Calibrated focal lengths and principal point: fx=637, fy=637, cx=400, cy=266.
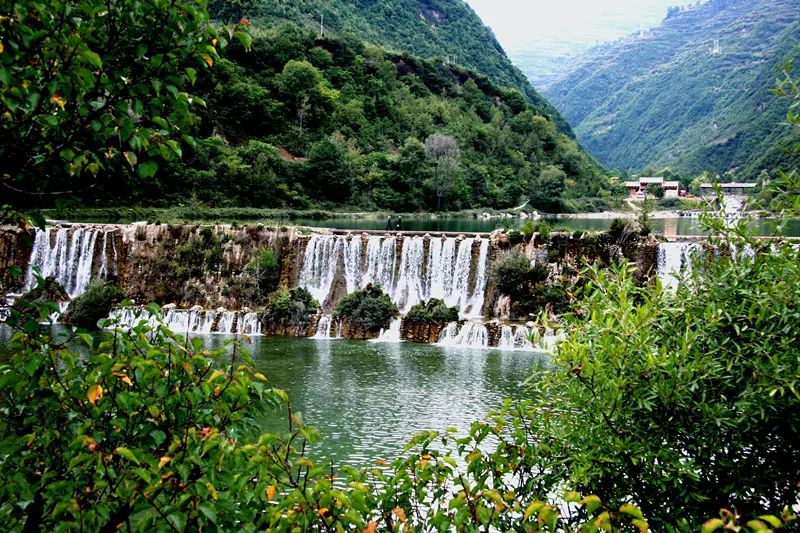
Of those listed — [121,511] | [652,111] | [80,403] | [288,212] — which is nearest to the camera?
[121,511]

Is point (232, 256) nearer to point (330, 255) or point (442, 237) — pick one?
point (330, 255)

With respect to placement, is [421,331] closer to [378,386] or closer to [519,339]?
[519,339]

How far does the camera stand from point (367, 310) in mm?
22469

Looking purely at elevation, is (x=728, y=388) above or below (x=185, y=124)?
below

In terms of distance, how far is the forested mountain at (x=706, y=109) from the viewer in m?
92.8

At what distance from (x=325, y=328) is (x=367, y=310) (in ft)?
5.40

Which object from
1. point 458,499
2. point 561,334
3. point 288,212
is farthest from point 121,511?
point 288,212

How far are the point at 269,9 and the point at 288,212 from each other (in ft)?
154

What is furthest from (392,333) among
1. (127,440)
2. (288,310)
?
(127,440)

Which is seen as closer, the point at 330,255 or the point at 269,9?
the point at 330,255

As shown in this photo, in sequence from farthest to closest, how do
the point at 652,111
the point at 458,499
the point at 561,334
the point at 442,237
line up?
the point at 652,111 → the point at 442,237 → the point at 561,334 → the point at 458,499

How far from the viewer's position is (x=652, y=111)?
500 ft

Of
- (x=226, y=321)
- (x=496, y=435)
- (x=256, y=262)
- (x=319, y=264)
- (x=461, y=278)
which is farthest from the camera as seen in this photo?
(x=319, y=264)

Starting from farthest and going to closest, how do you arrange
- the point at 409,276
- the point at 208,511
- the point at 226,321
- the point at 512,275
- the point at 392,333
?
the point at 409,276 < the point at 226,321 < the point at 512,275 < the point at 392,333 < the point at 208,511
